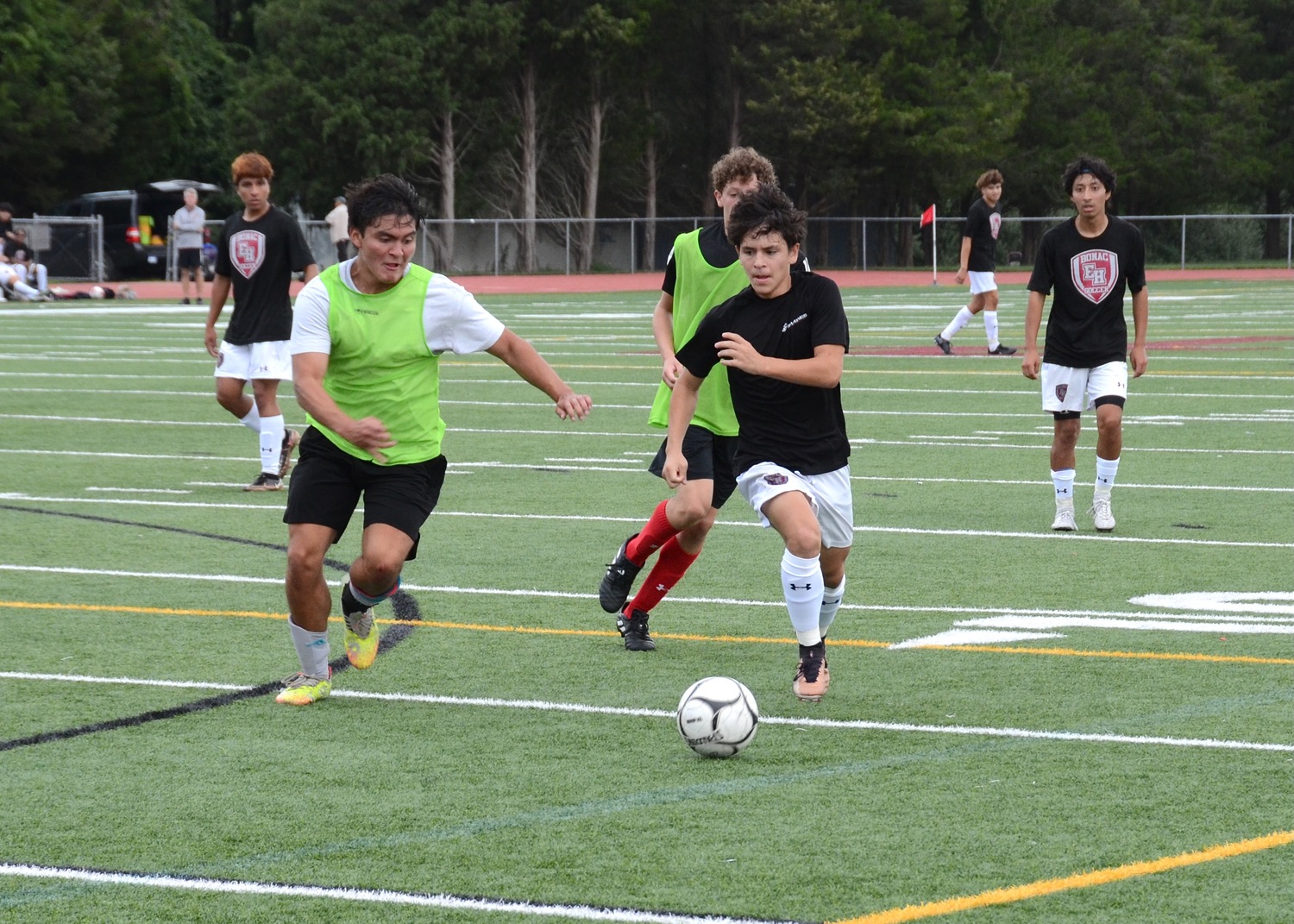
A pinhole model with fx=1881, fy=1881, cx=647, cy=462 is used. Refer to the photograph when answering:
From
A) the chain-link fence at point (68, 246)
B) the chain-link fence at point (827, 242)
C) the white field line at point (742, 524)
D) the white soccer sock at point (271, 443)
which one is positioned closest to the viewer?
the white field line at point (742, 524)

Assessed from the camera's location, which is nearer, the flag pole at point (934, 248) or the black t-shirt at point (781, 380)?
the black t-shirt at point (781, 380)

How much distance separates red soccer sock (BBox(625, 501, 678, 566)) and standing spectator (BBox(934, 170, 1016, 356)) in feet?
52.4

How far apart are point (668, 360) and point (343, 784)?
2.68 m

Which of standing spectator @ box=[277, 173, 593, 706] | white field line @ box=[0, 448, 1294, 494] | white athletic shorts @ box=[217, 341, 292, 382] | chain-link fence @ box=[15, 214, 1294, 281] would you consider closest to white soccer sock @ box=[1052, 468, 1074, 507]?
white field line @ box=[0, 448, 1294, 494]

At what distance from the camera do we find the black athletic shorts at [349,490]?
6.72 m

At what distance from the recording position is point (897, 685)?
6961 millimetres

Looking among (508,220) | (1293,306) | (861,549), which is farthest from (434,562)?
(508,220)

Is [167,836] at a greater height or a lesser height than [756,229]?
lesser

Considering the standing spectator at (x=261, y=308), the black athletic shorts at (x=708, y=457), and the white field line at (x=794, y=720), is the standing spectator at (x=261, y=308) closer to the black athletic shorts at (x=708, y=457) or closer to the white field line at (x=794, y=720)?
the black athletic shorts at (x=708, y=457)

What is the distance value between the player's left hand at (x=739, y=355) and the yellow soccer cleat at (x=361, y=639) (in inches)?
67.6

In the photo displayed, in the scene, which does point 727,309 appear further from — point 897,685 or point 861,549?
point 861,549

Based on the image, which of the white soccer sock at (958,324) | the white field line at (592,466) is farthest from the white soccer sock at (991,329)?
the white field line at (592,466)

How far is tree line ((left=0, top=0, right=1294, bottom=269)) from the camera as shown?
53.5m

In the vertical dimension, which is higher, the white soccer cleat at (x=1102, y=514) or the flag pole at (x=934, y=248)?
the flag pole at (x=934, y=248)
